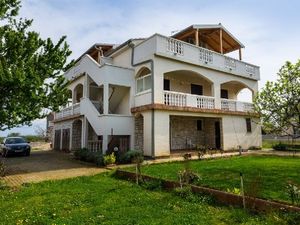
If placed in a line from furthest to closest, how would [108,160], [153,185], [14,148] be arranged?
[14,148]
[108,160]
[153,185]

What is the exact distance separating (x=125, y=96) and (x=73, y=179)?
9114 millimetres

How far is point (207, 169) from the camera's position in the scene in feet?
38.6

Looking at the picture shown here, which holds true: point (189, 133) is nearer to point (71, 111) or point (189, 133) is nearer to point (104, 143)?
point (104, 143)

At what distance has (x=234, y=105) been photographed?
2136 cm

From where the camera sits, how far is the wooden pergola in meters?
20.9

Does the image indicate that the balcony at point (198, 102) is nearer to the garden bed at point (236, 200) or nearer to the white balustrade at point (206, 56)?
the white balustrade at point (206, 56)

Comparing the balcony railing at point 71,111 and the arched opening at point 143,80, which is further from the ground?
the arched opening at point 143,80

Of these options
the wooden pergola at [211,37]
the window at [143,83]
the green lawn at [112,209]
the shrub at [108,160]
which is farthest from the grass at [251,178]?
the wooden pergola at [211,37]

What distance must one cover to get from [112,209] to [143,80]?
11890 millimetres

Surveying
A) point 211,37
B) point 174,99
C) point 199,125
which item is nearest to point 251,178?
point 174,99

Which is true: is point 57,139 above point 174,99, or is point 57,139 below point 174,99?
below

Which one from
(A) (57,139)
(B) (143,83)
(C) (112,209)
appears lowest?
(C) (112,209)

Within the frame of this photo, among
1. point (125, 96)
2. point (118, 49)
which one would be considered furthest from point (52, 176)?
point (118, 49)

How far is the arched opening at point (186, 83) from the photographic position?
66.5 feet
